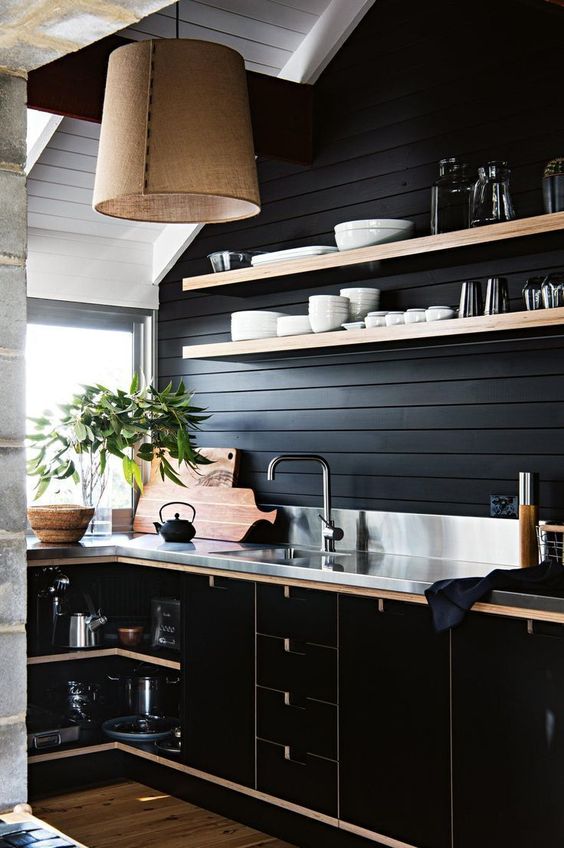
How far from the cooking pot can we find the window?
995 millimetres

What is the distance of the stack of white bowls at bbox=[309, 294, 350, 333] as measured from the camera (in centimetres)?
412

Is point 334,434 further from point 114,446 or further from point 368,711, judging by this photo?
point 368,711

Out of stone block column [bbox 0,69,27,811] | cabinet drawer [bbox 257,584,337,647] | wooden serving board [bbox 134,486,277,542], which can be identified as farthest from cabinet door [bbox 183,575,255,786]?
stone block column [bbox 0,69,27,811]

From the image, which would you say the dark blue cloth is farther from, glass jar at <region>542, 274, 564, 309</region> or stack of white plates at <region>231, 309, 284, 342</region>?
stack of white plates at <region>231, 309, 284, 342</region>

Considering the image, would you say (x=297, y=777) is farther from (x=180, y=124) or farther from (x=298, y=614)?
(x=180, y=124)

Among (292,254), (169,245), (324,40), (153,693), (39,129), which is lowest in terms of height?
(153,693)

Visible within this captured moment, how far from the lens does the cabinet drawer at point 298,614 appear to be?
139 inches

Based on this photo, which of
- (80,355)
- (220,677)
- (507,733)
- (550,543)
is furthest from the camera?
(80,355)

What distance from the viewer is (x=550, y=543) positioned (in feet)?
11.1

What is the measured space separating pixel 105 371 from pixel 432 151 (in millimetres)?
2100

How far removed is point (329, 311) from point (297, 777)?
1698 mm

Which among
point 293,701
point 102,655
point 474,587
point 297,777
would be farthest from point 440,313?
point 102,655

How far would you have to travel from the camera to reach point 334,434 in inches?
178

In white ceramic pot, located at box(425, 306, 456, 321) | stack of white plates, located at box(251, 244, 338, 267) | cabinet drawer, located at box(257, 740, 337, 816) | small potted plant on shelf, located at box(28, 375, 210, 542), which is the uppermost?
stack of white plates, located at box(251, 244, 338, 267)
